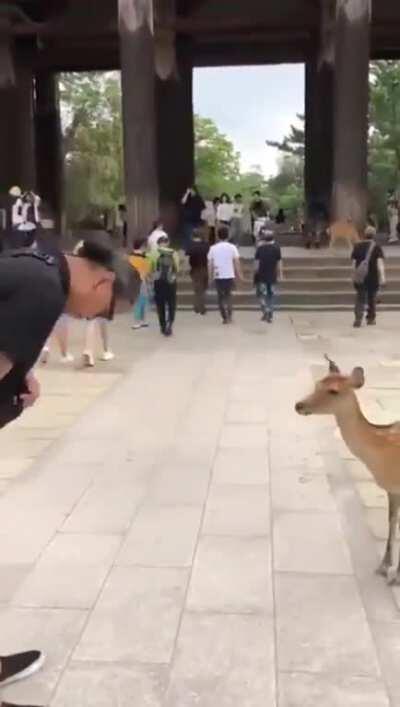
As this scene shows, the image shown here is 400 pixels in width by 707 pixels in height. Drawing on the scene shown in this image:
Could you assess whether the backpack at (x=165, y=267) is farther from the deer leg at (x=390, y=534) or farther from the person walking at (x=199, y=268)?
the deer leg at (x=390, y=534)

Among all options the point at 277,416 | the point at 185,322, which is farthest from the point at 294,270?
the point at 277,416

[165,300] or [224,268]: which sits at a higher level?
[224,268]

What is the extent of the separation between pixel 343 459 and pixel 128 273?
14.2ft

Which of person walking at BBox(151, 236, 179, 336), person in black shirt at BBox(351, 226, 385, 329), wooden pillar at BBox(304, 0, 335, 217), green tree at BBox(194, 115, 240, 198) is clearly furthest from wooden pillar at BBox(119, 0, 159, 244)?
green tree at BBox(194, 115, 240, 198)

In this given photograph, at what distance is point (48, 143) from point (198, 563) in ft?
92.0

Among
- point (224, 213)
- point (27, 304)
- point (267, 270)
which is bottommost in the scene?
point (267, 270)

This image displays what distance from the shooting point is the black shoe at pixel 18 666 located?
11.0 ft

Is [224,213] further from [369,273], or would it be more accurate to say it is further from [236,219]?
[369,273]

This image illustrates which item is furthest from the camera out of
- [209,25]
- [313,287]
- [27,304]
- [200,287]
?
[209,25]

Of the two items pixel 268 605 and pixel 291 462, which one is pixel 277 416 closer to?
pixel 291 462

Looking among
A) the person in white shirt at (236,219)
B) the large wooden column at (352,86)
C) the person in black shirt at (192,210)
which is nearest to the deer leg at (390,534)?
the large wooden column at (352,86)

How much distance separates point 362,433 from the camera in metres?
4.34

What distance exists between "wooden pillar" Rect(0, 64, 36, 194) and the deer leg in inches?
953

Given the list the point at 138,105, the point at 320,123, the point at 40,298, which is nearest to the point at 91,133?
the point at 320,123
